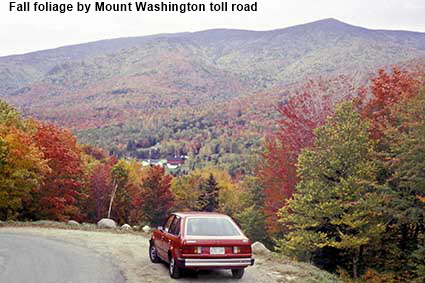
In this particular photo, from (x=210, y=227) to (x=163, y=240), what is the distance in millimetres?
1774

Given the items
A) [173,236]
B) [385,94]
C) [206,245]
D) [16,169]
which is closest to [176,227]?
[173,236]

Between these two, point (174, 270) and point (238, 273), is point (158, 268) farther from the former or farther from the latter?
point (238, 273)

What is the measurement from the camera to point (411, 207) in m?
21.4

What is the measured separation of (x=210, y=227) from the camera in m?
12.5

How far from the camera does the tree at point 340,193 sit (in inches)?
912

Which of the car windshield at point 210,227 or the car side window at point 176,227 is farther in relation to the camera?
the car side window at point 176,227

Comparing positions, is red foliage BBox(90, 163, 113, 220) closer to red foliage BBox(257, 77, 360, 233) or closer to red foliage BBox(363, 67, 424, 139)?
red foliage BBox(257, 77, 360, 233)

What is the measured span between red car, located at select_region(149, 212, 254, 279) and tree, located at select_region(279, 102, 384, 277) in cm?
1175

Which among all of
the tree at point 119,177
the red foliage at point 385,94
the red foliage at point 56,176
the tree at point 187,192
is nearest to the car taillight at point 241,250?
the red foliage at point 385,94

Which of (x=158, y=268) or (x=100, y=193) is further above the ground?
(x=158, y=268)

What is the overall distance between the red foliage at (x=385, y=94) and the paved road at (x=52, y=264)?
16.2 m

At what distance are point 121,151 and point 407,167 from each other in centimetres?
16552

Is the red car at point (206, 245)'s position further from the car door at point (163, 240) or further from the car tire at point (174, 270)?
the car door at point (163, 240)

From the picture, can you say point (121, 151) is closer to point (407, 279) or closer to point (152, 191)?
point (152, 191)
